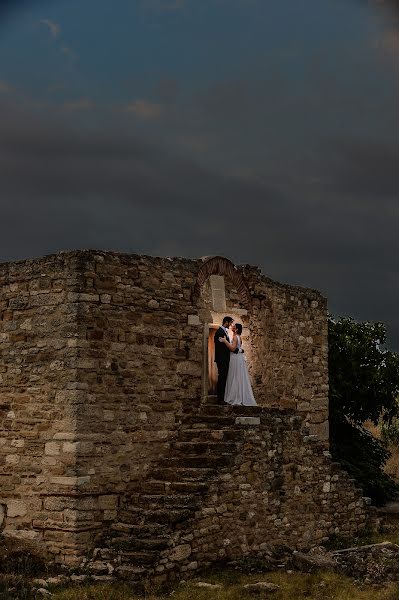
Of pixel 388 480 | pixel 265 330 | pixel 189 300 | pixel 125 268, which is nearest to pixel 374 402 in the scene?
pixel 388 480

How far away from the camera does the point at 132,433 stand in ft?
→ 39.4

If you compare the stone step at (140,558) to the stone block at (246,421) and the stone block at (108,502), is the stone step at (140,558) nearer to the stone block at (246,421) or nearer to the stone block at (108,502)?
the stone block at (108,502)

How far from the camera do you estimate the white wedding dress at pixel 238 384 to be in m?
13.8

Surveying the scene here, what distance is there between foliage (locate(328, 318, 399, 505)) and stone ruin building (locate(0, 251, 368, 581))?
587cm

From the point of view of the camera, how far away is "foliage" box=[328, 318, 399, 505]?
64.2ft

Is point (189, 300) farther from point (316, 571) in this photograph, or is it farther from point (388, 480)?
point (388, 480)

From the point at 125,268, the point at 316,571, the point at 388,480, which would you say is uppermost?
the point at 125,268

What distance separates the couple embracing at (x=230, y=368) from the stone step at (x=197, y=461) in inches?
64.1

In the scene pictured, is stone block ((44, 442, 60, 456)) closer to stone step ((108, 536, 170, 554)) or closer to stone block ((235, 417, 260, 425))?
stone step ((108, 536, 170, 554))

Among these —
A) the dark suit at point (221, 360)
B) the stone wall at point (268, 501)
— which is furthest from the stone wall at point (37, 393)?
the dark suit at point (221, 360)

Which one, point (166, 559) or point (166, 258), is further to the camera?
point (166, 258)

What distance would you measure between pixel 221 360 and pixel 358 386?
707 centimetres

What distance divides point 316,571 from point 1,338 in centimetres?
583

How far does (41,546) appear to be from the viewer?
37.0ft
